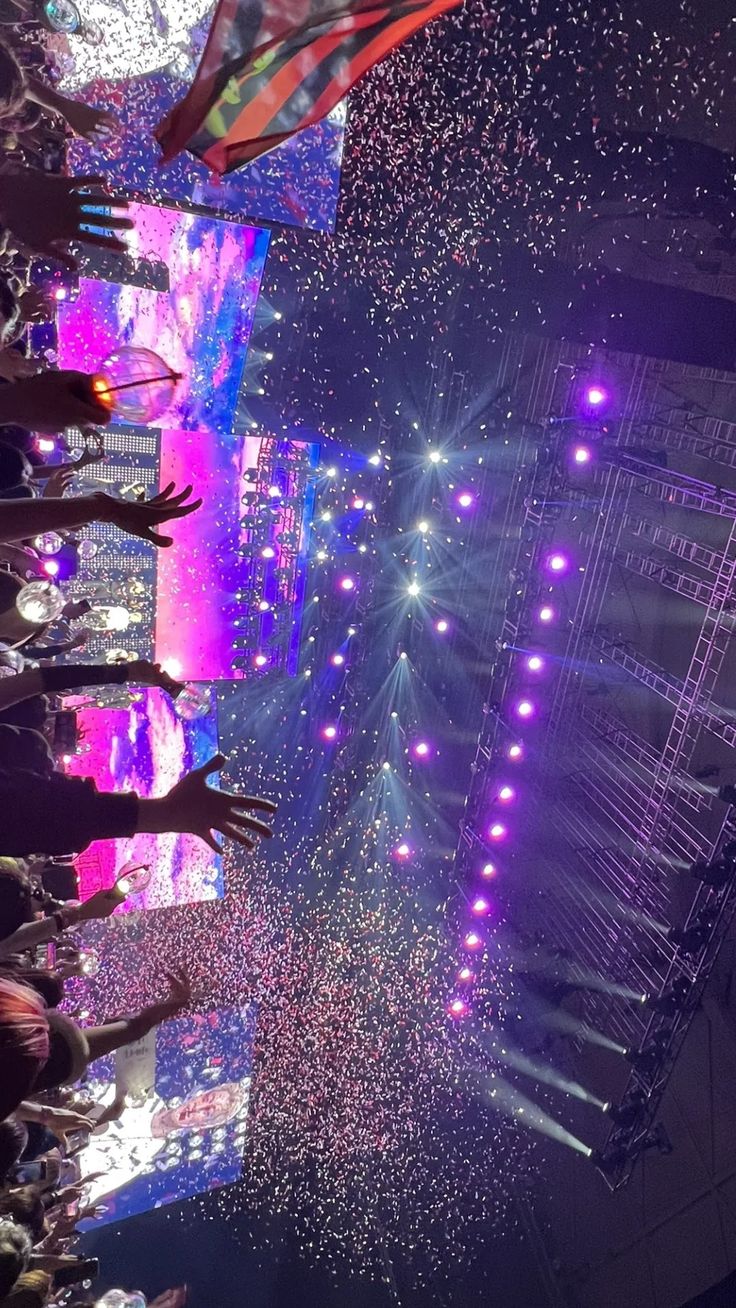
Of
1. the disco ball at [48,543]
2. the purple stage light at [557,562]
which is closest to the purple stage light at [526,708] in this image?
the purple stage light at [557,562]

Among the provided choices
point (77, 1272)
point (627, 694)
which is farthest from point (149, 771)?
point (627, 694)

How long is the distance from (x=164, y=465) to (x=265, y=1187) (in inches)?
243

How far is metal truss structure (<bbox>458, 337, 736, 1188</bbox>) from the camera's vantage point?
4.83 meters

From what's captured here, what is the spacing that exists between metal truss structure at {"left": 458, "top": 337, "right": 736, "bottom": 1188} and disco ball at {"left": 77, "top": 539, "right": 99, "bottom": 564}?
3251 mm

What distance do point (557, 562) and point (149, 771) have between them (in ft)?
11.8

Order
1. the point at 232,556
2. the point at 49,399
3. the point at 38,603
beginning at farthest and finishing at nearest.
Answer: the point at 232,556 → the point at 38,603 → the point at 49,399

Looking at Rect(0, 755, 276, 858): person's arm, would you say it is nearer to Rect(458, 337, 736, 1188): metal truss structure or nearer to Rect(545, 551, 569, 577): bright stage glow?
Rect(458, 337, 736, 1188): metal truss structure

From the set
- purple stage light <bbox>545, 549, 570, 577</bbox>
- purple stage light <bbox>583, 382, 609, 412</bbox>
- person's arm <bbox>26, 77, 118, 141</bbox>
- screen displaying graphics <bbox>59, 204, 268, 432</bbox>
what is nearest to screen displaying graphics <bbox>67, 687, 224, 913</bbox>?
screen displaying graphics <bbox>59, 204, 268, 432</bbox>

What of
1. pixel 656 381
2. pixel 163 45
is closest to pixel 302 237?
pixel 163 45

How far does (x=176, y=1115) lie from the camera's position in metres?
5.91

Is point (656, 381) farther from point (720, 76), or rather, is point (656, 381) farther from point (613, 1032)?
point (613, 1032)

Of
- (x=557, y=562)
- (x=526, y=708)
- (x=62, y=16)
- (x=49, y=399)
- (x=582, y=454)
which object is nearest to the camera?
(x=49, y=399)

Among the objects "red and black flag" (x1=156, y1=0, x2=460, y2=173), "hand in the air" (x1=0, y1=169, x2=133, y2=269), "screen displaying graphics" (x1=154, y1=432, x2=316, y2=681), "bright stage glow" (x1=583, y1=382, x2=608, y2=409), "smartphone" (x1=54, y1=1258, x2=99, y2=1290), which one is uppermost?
"red and black flag" (x1=156, y1=0, x2=460, y2=173)

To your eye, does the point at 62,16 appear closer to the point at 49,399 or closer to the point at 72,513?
the point at 49,399
